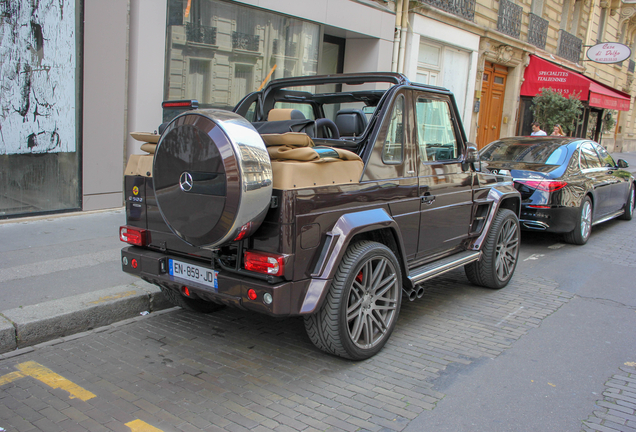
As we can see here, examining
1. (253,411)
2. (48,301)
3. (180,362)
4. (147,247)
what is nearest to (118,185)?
(48,301)

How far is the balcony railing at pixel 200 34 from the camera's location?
8.88 m

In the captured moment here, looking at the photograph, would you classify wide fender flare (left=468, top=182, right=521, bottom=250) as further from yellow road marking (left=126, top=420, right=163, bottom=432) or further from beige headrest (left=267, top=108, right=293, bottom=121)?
yellow road marking (left=126, top=420, right=163, bottom=432)

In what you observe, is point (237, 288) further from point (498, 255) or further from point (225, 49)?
point (225, 49)

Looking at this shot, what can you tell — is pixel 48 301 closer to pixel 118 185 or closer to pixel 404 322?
pixel 404 322

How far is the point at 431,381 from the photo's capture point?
3.55 metres

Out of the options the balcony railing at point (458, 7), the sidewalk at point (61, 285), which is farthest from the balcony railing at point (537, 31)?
the sidewalk at point (61, 285)

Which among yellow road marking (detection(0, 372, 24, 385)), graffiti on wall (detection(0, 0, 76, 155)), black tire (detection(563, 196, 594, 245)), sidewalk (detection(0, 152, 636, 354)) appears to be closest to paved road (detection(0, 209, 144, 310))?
sidewalk (detection(0, 152, 636, 354))

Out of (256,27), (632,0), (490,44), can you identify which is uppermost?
(632,0)

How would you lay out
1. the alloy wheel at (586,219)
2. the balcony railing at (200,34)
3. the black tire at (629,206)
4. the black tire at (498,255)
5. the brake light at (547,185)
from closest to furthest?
the black tire at (498,255) < the brake light at (547,185) < the alloy wheel at (586,219) < the balcony railing at (200,34) < the black tire at (629,206)

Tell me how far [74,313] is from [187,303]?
3.05 feet

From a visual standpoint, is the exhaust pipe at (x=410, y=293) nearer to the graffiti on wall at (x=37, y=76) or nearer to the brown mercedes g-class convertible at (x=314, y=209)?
the brown mercedes g-class convertible at (x=314, y=209)

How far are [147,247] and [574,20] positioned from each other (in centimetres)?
2710

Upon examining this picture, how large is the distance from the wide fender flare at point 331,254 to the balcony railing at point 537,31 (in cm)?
1996

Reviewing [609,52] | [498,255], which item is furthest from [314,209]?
[609,52]
